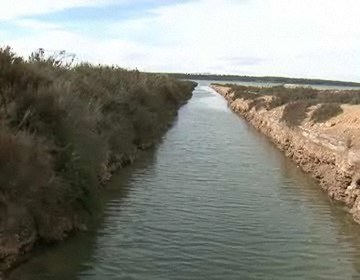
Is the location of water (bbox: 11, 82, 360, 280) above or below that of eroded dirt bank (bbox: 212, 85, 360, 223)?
below

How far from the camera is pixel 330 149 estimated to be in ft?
86.7

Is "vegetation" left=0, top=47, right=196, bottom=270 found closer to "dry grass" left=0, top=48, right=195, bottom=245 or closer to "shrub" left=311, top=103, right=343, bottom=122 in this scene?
"dry grass" left=0, top=48, right=195, bottom=245

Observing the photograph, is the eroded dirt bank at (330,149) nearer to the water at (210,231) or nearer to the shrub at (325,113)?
the shrub at (325,113)

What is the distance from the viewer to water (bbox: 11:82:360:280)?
1416 cm

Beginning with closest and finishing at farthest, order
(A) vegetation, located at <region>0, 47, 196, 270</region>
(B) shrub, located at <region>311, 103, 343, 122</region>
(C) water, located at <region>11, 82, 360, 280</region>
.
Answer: (A) vegetation, located at <region>0, 47, 196, 270</region> < (C) water, located at <region>11, 82, 360, 280</region> < (B) shrub, located at <region>311, 103, 343, 122</region>

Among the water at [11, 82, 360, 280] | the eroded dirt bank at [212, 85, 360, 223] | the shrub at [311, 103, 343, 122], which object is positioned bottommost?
the water at [11, 82, 360, 280]

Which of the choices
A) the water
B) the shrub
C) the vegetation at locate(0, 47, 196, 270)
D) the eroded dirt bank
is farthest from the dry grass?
the shrub

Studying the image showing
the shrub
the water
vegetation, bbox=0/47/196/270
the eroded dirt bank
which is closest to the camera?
vegetation, bbox=0/47/196/270

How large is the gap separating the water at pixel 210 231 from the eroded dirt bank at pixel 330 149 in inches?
24.1

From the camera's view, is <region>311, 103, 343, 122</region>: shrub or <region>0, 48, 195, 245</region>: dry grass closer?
<region>0, 48, 195, 245</region>: dry grass

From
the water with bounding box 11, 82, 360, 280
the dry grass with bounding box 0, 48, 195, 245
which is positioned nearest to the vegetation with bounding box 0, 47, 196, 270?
the dry grass with bounding box 0, 48, 195, 245

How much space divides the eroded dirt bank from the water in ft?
2.01

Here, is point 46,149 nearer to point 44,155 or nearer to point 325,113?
point 44,155

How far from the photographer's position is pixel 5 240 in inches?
519
